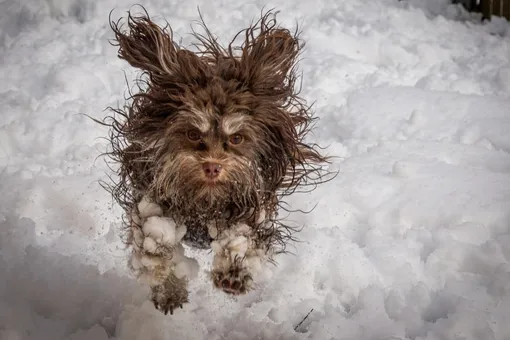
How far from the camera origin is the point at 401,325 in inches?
124

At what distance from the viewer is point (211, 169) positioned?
275 cm

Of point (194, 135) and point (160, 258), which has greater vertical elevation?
point (194, 135)

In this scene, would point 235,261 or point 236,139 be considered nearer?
point 236,139

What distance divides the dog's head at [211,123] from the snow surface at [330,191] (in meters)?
0.67

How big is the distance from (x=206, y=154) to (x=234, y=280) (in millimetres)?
663

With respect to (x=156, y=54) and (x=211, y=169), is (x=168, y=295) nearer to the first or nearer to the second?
(x=211, y=169)

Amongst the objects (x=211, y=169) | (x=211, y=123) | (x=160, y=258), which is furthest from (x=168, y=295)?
Answer: (x=211, y=123)

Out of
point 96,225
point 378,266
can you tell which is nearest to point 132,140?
point 96,225

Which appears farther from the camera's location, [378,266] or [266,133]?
[378,266]

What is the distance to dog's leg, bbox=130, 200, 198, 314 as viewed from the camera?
309 centimetres

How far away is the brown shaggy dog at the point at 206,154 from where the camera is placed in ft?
9.20

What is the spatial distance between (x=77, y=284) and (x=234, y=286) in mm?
883

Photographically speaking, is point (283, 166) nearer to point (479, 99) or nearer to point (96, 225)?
point (96, 225)

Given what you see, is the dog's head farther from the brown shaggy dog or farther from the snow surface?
the snow surface
